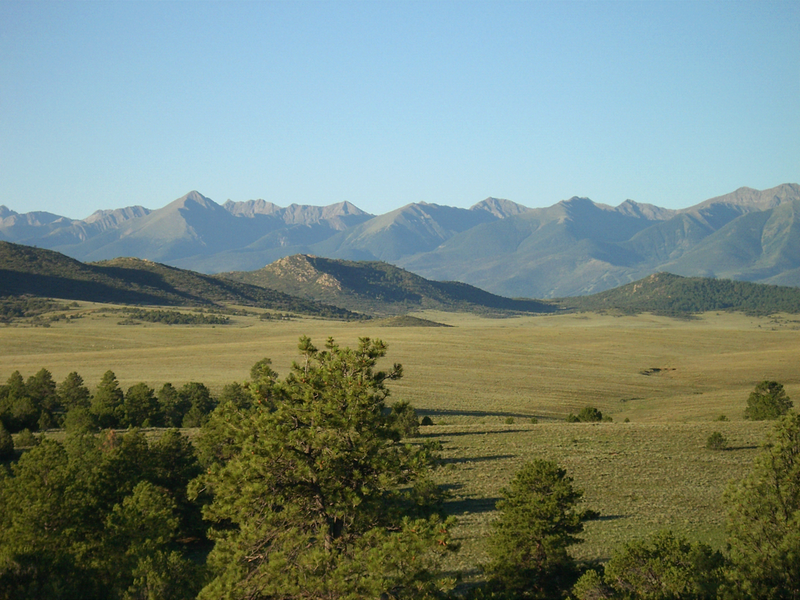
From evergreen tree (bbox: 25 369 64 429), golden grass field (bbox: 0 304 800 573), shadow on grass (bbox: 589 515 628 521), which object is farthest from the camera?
evergreen tree (bbox: 25 369 64 429)

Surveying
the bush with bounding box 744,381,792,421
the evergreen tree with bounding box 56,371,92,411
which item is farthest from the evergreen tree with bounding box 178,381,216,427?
the bush with bounding box 744,381,792,421

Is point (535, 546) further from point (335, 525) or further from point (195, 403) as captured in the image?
point (195, 403)

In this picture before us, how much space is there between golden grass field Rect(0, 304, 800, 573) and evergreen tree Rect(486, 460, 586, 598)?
14.4ft

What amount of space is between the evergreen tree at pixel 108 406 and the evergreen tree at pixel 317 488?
36.3 m

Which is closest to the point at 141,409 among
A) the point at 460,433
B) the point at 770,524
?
the point at 460,433

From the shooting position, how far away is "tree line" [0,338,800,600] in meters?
13.2

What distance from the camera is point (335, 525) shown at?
14500 millimetres

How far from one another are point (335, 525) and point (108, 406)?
130 feet

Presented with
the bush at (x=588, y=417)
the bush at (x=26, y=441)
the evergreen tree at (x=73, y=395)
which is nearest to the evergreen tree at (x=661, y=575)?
the bush at (x=26, y=441)

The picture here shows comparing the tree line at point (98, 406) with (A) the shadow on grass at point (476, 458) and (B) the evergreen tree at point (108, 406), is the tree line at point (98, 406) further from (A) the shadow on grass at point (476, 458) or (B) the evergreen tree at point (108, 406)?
(A) the shadow on grass at point (476, 458)

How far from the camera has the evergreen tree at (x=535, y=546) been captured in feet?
61.7

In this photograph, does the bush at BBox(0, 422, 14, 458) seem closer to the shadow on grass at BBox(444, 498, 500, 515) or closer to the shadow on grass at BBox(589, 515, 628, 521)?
the shadow on grass at BBox(444, 498, 500, 515)

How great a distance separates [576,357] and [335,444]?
96636mm

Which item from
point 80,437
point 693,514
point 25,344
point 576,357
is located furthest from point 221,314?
point 693,514
